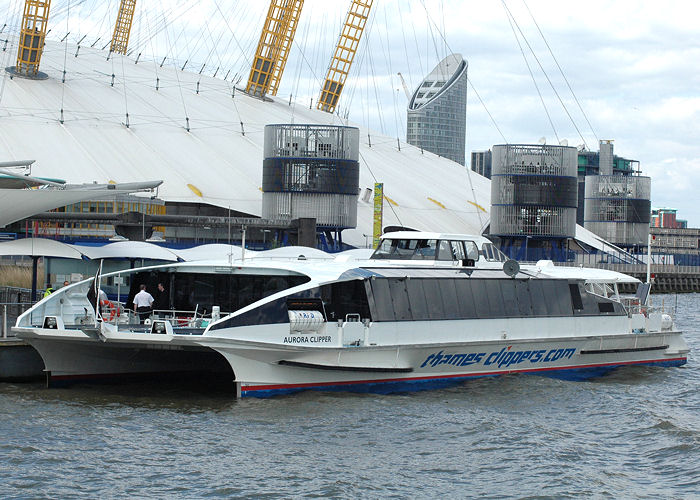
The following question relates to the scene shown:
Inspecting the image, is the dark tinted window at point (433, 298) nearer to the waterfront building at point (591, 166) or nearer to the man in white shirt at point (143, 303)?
the man in white shirt at point (143, 303)

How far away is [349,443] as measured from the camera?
810 inches

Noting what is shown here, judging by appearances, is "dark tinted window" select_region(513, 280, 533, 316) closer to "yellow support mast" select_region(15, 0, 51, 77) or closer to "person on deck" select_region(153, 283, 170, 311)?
"person on deck" select_region(153, 283, 170, 311)

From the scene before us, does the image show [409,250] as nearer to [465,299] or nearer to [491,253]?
[465,299]

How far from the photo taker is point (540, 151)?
72.5 metres

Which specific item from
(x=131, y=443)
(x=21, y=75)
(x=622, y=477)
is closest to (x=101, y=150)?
(x=21, y=75)

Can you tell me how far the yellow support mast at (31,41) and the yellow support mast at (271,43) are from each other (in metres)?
19.7

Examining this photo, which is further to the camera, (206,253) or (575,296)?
(206,253)

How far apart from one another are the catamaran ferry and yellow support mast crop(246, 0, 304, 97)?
2333 inches

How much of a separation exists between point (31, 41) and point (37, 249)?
43816 millimetres

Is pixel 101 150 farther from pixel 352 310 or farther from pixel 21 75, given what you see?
pixel 352 310

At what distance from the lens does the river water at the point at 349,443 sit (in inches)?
707

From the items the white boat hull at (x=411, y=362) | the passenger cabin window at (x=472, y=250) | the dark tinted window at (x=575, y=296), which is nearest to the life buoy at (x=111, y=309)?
the white boat hull at (x=411, y=362)

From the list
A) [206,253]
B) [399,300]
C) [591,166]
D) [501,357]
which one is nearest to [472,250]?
[501,357]

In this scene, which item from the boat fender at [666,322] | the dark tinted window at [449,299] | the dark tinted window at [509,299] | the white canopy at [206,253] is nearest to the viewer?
the dark tinted window at [449,299]
